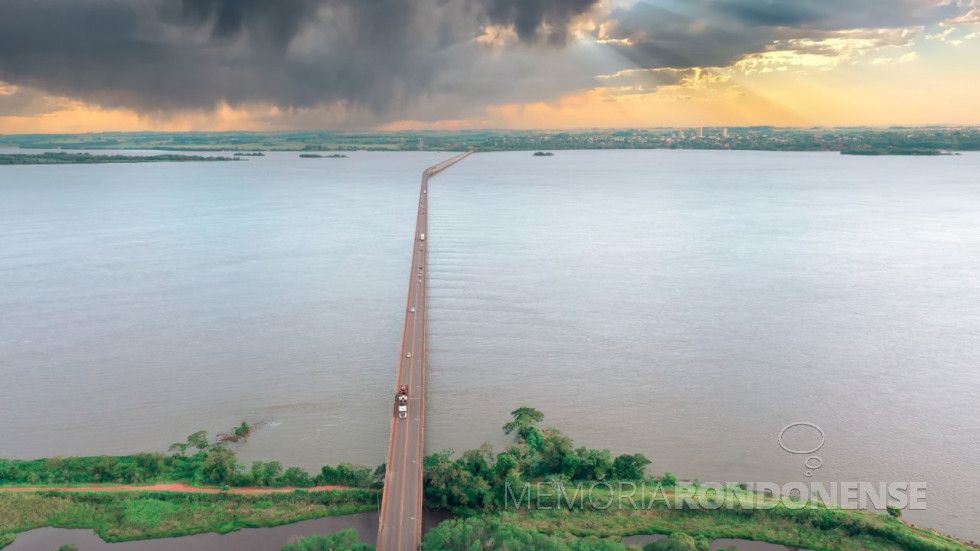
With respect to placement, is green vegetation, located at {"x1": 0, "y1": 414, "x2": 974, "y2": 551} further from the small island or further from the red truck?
the small island

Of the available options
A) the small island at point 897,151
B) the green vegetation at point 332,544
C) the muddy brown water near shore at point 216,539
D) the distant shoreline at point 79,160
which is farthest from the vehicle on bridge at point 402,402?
the small island at point 897,151

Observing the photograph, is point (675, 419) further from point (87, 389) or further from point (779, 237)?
point (779, 237)

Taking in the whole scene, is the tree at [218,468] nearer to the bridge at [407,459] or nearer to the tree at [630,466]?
the bridge at [407,459]

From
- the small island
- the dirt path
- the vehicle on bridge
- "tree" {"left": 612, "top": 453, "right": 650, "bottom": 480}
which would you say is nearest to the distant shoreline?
the dirt path

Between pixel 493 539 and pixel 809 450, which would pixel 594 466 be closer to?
pixel 493 539

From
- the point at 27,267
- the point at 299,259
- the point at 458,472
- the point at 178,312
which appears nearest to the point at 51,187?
the point at 27,267
